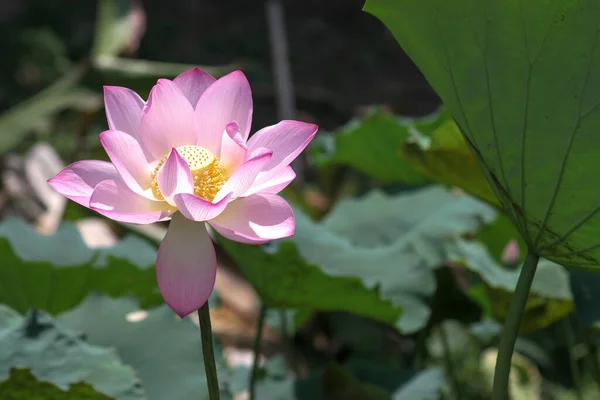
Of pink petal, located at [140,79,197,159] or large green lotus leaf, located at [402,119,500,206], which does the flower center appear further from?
large green lotus leaf, located at [402,119,500,206]

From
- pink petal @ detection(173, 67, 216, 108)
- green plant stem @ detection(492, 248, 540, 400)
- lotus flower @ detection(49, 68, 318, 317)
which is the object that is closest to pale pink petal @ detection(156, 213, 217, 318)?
lotus flower @ detection(49, 68, 318, 317)

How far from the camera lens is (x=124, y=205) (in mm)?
439

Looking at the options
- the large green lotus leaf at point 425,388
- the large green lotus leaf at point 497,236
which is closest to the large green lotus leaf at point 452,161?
the large green lotus leaf at point 425,388

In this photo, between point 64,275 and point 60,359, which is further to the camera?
point 64,275

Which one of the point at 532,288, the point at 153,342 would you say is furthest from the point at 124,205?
the point at 532,288

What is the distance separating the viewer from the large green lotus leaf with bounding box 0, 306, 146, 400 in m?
0.69

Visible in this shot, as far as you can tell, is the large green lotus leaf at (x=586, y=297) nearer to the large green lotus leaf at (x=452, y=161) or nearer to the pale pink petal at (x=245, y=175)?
the large green lotus leaf at (x=452, y=161)

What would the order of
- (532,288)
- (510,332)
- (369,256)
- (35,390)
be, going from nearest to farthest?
(510,332), (35,390), (532,288), (369,256)

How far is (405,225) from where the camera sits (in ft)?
4.26

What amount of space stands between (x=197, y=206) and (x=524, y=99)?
27cm

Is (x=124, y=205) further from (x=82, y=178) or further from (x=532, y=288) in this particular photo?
(x=532, y=288)

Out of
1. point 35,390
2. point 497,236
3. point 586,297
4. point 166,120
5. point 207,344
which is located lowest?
point 35,390

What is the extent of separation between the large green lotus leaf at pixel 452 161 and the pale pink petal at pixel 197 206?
16.8 inches

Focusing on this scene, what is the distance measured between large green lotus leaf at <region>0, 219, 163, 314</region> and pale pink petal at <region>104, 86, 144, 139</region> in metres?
0.52
